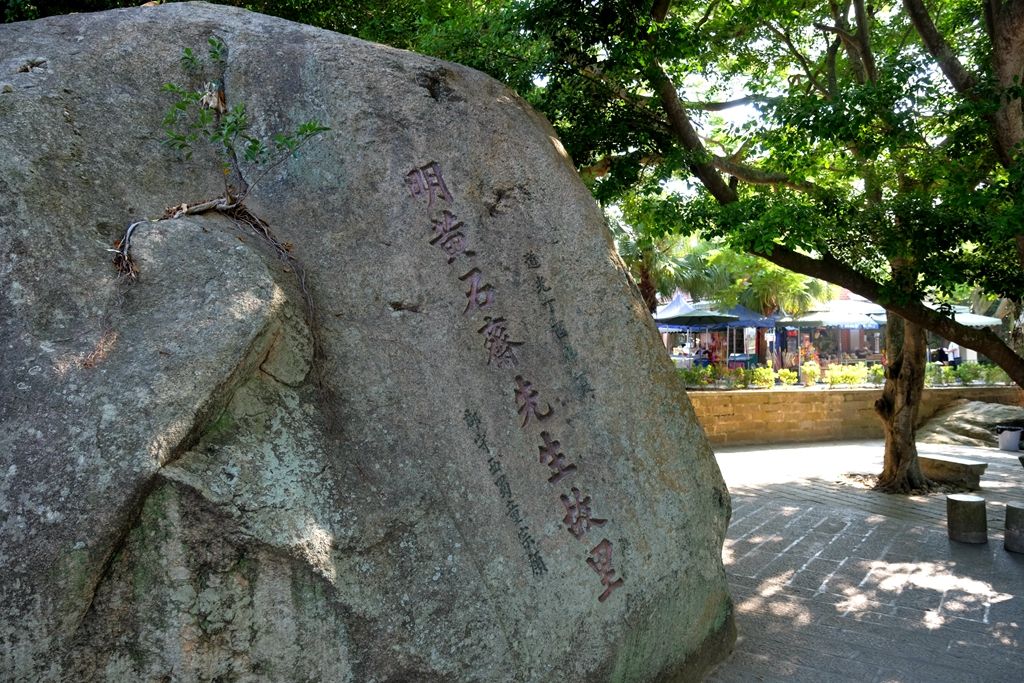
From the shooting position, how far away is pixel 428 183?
399 cm

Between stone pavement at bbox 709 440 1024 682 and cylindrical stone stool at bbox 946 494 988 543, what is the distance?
0.39ft

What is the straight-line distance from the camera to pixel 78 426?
8.36ft

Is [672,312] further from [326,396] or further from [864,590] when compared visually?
[326,396]

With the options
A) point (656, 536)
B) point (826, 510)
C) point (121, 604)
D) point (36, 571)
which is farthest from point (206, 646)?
point (826, 510)

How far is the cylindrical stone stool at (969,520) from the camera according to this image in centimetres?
699

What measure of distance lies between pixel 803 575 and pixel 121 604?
5.06 m

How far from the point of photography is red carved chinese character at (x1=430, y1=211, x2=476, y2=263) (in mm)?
3891

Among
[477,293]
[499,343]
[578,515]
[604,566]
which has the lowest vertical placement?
[604,566]

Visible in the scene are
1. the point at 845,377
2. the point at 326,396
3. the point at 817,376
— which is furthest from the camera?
the point at 817,376

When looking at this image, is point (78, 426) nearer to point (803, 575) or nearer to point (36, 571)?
point (36, 571)

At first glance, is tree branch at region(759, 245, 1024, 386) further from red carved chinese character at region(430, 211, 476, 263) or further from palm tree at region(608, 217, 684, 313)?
palm tree at region(608, 217, 684, 313)

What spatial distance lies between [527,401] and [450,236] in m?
0.87

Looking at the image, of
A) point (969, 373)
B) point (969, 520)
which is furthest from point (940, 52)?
point (969, 373)

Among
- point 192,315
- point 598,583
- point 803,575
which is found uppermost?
point 192,315
